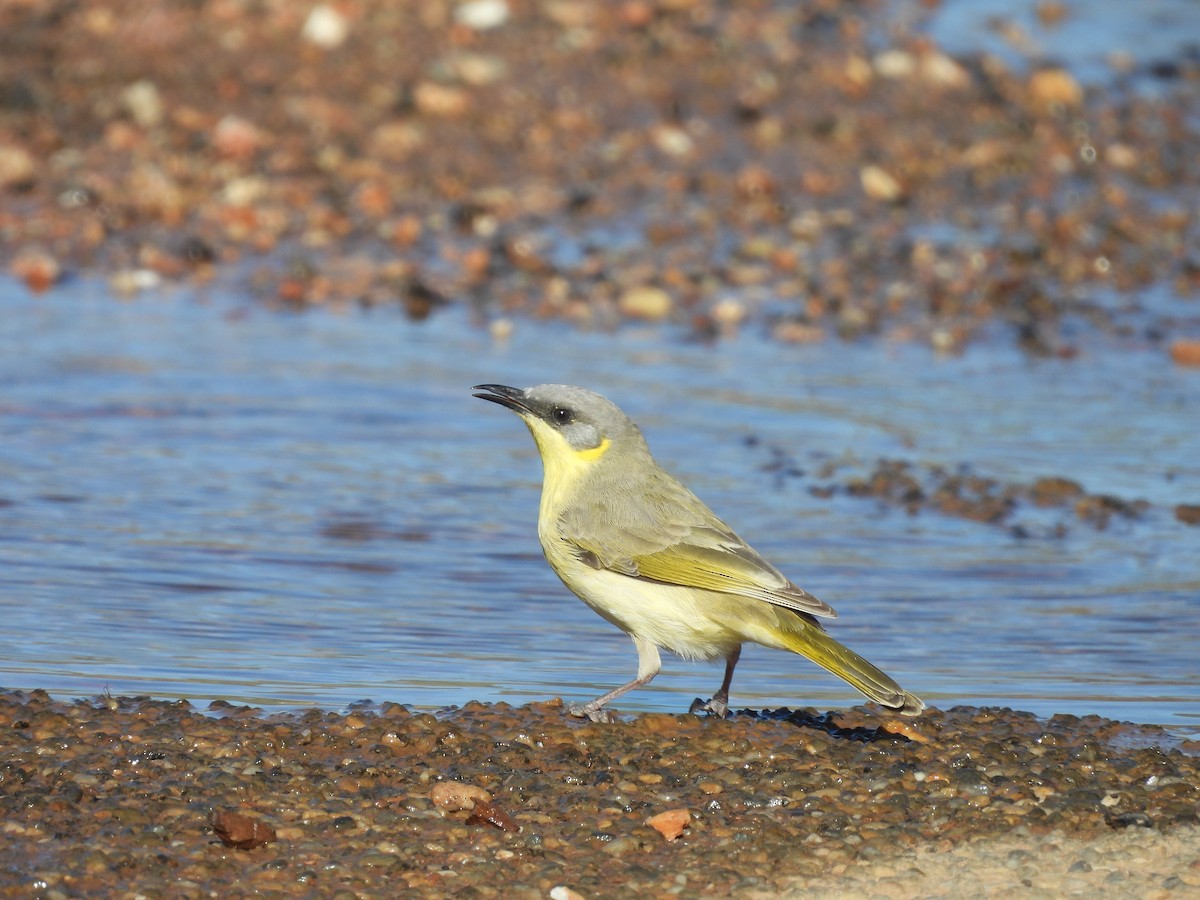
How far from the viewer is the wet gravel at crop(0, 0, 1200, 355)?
12.3 metres

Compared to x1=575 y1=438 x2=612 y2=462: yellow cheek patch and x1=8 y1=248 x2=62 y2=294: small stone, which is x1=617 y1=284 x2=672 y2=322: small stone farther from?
x1=575 y1=438 x2=612 y2=462: yellow cheek patch

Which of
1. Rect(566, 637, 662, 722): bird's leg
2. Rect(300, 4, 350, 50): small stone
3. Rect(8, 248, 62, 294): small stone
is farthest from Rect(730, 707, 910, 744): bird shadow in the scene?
Rect(300, 4, 350, 50): small stone

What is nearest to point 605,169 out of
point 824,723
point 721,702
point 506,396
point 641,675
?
point 506,396

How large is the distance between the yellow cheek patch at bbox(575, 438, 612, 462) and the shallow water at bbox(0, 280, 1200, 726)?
71 centimetres

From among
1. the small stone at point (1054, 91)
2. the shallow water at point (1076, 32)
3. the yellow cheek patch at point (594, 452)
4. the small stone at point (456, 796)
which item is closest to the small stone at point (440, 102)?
the shallow water at point (1076, 32)

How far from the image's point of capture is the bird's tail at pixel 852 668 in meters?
5.46

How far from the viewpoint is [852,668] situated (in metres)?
5.56

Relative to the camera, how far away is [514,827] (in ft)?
15.9

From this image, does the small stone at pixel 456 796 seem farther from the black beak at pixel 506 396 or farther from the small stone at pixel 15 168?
the small stone at pixel 15 168

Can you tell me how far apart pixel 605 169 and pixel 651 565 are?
8243 millimetres

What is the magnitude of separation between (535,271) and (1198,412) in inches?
167

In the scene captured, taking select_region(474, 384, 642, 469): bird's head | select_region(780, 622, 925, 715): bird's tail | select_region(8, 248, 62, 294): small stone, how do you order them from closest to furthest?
1. select_region(780, 622, 925, 715): bird's tail
2. select_region(474, 384, 642, 469): bird's head
3. select_region(8, 248, 62, 294): small stone

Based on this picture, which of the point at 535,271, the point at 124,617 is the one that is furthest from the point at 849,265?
the point at 124,617

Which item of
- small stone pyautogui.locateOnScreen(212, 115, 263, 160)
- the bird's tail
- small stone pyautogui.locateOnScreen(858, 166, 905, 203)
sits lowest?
the bird's tail
